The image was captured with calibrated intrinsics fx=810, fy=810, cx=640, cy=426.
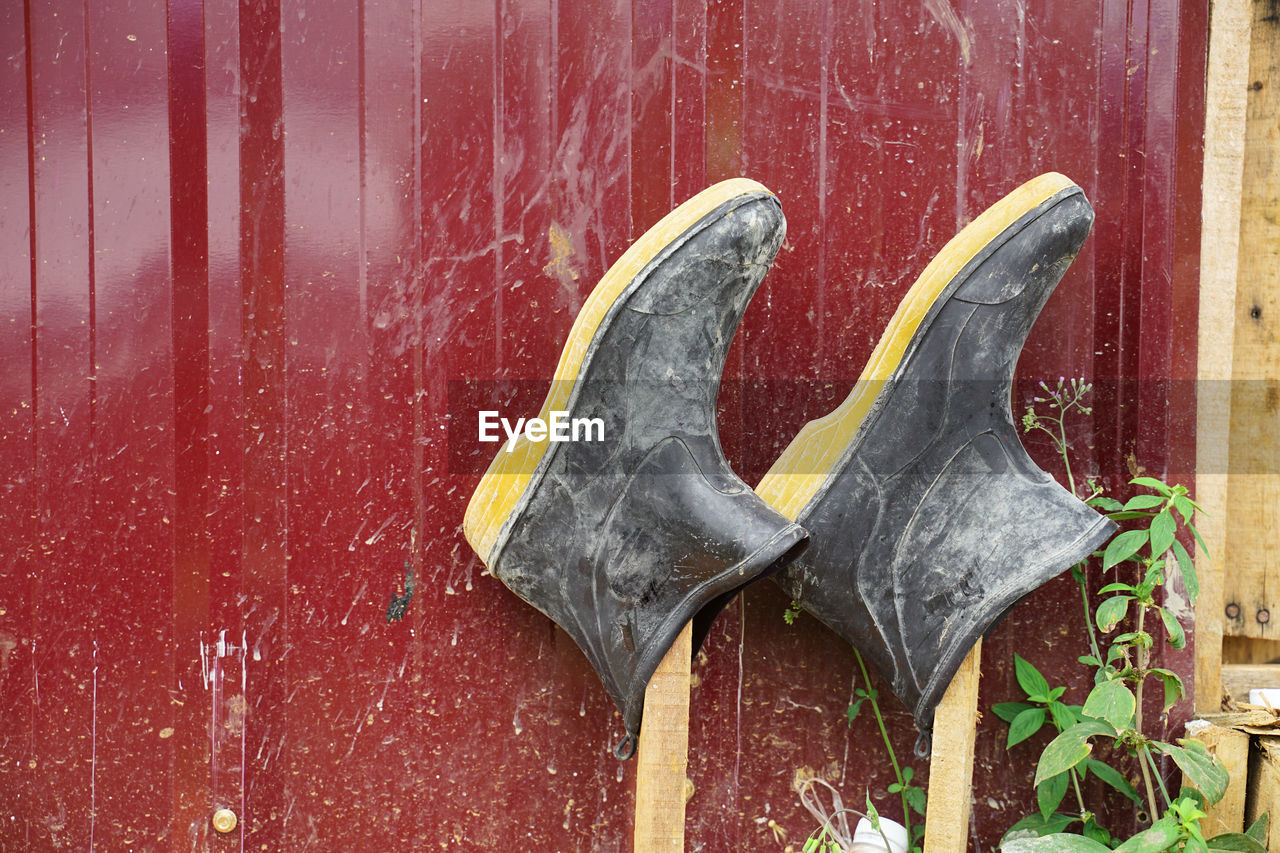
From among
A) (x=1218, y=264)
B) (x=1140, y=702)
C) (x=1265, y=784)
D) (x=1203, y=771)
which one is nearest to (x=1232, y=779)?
(x=1265, y=784)

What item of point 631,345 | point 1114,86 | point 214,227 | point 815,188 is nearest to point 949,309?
point 815,188

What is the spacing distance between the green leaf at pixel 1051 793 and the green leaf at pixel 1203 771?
198 millimetres

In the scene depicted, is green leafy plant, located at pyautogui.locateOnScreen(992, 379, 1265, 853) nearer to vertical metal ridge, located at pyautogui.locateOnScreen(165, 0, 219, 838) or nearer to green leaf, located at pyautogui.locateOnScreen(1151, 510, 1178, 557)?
green leaf, located at pyautogui.locateOnScreen(1151, 510, 1178, 557)

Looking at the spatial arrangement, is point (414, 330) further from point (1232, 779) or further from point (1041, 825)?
point (1232, 779)

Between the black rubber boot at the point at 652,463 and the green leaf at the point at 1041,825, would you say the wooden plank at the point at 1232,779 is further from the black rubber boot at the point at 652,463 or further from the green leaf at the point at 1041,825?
the black rubber boot at the point at 652,463

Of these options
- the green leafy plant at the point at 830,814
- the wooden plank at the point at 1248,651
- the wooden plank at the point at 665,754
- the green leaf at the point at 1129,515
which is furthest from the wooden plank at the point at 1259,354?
the wooden plank at the point at 665,754

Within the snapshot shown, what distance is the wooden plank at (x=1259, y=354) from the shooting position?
143cm

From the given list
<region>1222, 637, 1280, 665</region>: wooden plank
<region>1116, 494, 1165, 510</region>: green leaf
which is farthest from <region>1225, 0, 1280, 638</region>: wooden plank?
<region>1116, 494, 1165, 510</region>: green leaf

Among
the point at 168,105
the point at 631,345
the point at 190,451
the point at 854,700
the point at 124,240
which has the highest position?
the point at 168,105

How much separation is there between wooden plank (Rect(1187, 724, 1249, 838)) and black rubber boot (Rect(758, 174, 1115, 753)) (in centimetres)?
47

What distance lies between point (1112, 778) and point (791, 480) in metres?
0.76

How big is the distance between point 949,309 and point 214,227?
1.15 meters

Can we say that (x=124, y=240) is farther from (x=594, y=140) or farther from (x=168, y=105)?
(x=594, y=140)

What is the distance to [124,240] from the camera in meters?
1.31
